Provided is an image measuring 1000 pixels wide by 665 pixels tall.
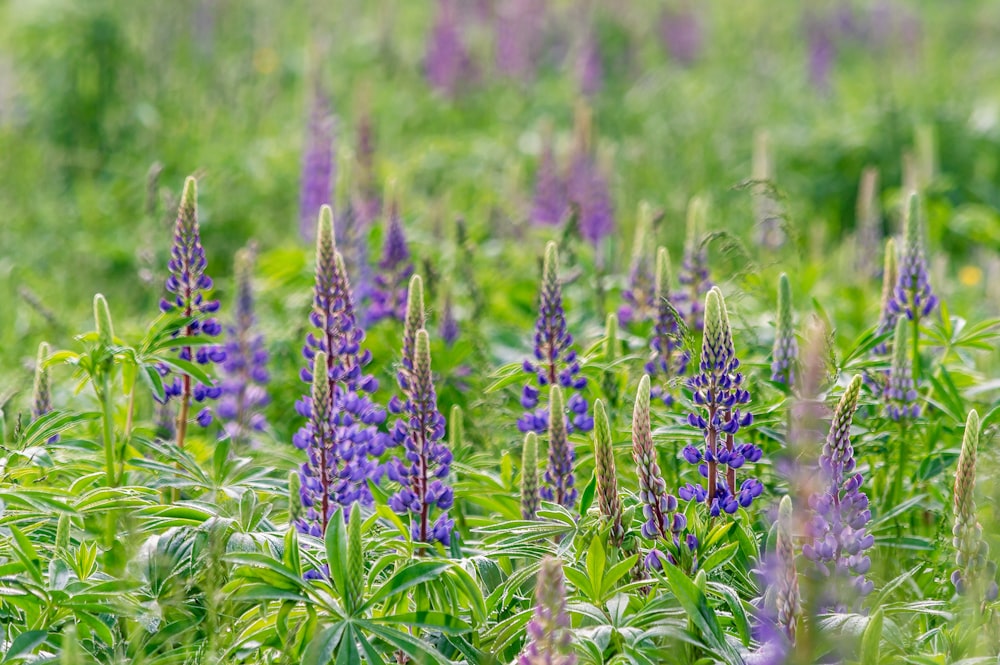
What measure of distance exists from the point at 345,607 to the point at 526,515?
0.67 m

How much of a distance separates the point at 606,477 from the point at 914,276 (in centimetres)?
145

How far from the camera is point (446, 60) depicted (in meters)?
10.0

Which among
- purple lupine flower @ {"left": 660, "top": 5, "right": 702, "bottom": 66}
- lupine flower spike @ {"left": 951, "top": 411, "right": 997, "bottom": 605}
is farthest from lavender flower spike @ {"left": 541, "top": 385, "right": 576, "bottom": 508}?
purple lupine flower @ {"left": 660, "top": 5, "right": 702, "bottom": 66}

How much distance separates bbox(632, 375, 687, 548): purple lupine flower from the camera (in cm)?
218

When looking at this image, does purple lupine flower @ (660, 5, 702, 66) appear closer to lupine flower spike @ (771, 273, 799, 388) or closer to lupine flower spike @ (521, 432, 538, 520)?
lupine flower spike @ (771, 273, 799, 388)

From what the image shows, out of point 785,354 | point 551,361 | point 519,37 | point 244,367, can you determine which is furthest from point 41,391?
point 519,37

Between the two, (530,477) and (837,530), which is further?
Result: (530,477)

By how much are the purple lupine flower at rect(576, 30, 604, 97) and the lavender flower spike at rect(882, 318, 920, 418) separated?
6.75 meters

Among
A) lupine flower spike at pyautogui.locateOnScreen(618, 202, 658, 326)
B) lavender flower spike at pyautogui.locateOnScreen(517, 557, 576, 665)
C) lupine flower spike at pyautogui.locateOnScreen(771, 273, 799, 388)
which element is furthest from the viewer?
lupine flower spike at pyautogui.locateOnScreen(618, 202, 658, 326)

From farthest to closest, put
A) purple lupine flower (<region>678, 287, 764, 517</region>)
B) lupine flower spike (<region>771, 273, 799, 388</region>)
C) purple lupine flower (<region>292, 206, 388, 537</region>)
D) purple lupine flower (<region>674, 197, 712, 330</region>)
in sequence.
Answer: purple lupine flower (<region>674, 197, 712, 330</region>)
lupine flower spike (<region>771, 273, 799, 388</region>)
purple lupine flower (<region>292, 206, 388, 537</region>)
purple lupine flower (<region>678, 287, 764, 517</region>)

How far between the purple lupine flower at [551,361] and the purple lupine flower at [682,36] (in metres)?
8.92

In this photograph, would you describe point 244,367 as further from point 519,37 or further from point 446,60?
point 519,37

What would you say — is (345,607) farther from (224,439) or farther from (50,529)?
(50,529)

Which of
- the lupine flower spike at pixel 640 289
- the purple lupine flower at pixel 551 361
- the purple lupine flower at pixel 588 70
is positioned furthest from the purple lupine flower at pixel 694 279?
the purple lupine flower at pixel 588 70
